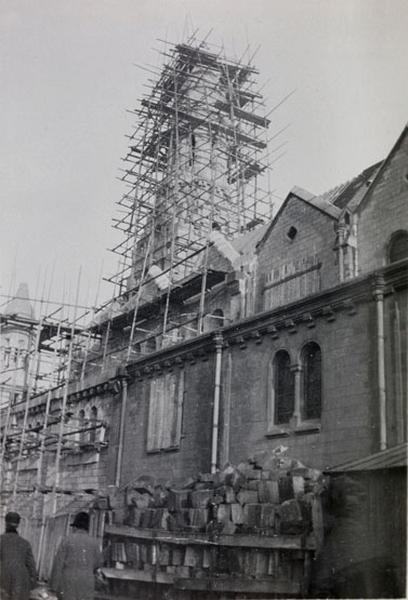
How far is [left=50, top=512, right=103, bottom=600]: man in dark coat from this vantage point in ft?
32.5

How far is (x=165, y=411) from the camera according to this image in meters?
23.6

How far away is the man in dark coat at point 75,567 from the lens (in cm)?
991

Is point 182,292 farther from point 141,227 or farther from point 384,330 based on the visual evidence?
point 384,330

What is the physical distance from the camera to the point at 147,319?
35.9 meters

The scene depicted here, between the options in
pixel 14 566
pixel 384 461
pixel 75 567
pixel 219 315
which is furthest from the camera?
pixel 219 315

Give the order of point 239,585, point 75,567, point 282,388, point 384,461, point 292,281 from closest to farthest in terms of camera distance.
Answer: point 75,567
point 239,585
point 384,461
point 282,388
point 292,281

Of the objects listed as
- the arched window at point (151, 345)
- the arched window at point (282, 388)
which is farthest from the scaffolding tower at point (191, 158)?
the arched window at point (282, 388)

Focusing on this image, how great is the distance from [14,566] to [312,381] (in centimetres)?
1040

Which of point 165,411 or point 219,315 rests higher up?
point 219,315

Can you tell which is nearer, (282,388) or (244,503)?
(244,503)

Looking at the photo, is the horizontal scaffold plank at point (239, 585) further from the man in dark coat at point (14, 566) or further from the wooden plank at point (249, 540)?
the man in dark coat at point (14, 566)

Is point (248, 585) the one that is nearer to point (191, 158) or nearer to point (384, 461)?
point (384, 461)

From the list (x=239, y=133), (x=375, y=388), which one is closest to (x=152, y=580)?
(x=375, y=388)

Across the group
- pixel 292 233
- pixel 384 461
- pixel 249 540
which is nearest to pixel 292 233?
pixel 292 233
